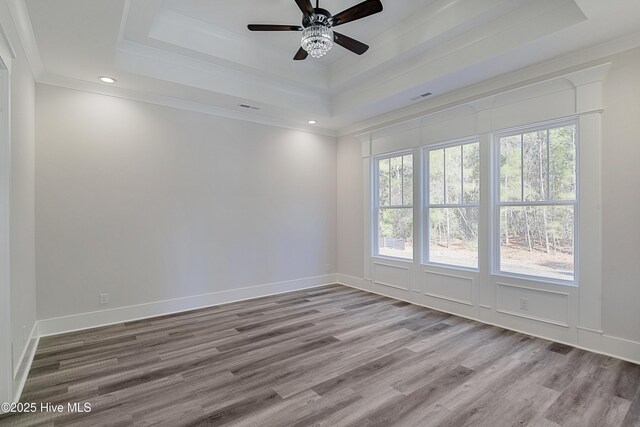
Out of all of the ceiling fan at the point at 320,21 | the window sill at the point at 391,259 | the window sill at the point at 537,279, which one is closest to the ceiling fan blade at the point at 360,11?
the ceiling fan at the point at 320,21

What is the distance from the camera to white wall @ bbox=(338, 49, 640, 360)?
9.47 feet

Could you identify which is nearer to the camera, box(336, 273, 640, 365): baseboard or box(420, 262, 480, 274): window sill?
box(336, 273, 640, 365): baseboard

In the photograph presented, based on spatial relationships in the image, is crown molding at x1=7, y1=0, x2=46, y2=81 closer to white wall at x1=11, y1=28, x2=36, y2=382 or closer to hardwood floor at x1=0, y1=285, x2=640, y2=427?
white wall at x1=11, y1=28, x2=36, y2=382

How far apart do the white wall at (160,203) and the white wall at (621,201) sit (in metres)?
4.00

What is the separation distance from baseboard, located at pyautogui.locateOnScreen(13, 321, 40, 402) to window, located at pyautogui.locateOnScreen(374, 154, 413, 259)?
4.55 meters

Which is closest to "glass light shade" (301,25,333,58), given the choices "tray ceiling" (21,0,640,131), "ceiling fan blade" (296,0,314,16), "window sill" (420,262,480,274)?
"ceiling fan blade" (296,0,314,16)

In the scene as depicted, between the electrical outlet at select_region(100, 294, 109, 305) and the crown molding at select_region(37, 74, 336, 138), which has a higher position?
the crown molding at select_region(37, 74, 336, 138)

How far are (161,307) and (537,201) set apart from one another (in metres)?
4.83

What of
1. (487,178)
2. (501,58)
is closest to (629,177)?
(487,178)

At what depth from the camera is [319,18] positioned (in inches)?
108

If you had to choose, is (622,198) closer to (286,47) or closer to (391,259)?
(391,259)

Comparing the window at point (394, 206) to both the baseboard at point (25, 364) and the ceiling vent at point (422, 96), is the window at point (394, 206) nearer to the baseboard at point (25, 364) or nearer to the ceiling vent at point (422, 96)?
the ceiling vent at point (422, 96)

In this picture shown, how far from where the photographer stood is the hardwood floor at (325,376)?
216 cm

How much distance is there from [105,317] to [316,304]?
8.87 ft
